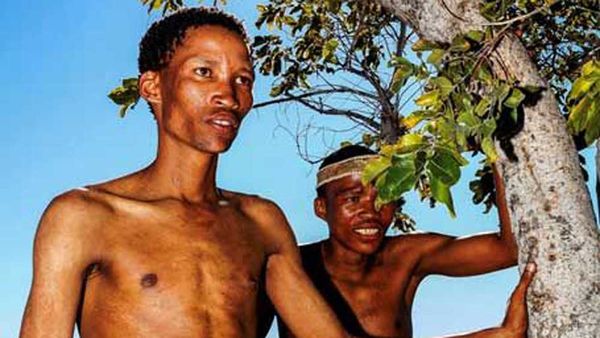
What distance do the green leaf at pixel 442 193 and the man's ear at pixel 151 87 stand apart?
118 centimetres

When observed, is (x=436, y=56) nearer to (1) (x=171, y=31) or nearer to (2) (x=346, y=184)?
(1) (x=171, y=31)

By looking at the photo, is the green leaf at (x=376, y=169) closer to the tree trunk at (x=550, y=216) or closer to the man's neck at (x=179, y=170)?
the tree trunk at (x=550, y=216)

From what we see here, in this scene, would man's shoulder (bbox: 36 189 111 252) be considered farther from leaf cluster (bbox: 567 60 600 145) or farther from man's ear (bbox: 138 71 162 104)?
leaf cluster (bbox: 567 60 600 145)

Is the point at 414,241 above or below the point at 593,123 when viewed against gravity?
below

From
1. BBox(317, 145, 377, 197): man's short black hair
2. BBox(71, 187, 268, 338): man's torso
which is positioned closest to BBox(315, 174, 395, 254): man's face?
BBox(317, 145, 377, 197): man's short black hair

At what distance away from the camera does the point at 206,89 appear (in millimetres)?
2883

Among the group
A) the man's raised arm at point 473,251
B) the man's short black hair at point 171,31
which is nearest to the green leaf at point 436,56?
the man's raised arm at point 473,251

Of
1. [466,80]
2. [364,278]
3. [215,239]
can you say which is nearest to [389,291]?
[364,278]

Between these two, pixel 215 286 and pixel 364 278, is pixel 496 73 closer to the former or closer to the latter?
pixel 215 286

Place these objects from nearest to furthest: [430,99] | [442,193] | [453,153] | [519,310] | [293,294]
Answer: [442,193] < [453,153] < [430,99] < [519,310] < [293,294]

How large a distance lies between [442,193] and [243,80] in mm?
1034

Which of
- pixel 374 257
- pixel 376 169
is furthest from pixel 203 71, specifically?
pixel 374 257

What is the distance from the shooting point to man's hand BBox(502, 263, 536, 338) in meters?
2.74

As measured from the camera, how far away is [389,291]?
4539mm
